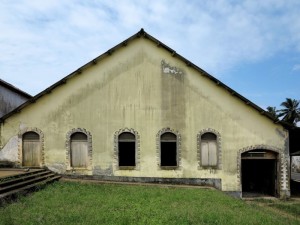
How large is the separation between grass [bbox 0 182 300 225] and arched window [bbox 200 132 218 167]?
422 centimetres

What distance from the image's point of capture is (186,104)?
18203 millimetres

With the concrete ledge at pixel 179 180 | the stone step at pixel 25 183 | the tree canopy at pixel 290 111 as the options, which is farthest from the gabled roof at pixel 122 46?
the tree canopy at pixel 290 111

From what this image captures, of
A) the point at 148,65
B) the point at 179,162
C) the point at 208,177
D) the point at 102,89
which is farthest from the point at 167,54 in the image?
the point at 208,177

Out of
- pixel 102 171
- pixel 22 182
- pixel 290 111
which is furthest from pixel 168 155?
pixel 290 111

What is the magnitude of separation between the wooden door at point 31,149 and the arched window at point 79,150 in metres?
1.99

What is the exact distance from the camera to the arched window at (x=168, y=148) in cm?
1825

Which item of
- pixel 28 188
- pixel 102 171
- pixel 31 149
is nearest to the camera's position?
pixel 28 188

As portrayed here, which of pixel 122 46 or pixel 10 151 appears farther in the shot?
pixel 122 46

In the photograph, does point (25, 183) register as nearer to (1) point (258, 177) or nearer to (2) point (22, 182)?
(2) point (22, 182)

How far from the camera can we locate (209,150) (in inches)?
711

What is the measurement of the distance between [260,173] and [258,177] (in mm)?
350

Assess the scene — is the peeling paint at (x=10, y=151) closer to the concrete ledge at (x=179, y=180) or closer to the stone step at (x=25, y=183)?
the stone step at (x=25, y=183)

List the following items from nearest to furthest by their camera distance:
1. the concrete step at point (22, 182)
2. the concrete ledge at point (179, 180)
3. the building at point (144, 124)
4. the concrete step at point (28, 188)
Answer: the concrete step at point (28, 188) < the concrete step at point (22, 182) < the concrete ledge at point (179, 180) < the building at point (144, 124)

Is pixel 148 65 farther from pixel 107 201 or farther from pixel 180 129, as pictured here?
pixel 107 201
